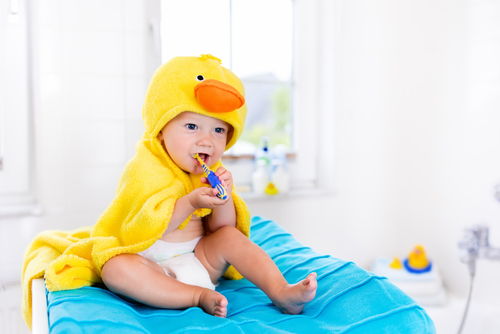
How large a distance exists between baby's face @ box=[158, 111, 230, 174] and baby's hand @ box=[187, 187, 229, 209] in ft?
0.36

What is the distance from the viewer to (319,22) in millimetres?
2047

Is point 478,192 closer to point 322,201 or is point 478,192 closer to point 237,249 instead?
point 322,201

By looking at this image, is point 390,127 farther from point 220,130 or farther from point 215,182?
point 215,182

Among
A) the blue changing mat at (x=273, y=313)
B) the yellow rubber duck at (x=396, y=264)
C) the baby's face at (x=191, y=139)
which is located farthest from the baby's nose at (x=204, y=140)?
the yellow rubber duck at (x=396, y=264)

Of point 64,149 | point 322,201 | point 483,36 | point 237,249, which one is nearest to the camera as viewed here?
point 237,249

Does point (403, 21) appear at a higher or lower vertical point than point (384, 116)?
higher

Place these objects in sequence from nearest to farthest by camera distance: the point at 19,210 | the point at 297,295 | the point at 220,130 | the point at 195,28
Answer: the point at 297,295, the point at 220,130, the point at 19,210, the point at 195,28

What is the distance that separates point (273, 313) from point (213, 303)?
12cm

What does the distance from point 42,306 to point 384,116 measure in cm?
152

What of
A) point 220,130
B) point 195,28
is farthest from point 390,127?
point 220,130

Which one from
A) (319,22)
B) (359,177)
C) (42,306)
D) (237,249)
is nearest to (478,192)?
(359,177)

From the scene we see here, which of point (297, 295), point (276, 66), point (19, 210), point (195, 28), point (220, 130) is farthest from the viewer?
point (276, 66)

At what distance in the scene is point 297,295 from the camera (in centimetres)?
97

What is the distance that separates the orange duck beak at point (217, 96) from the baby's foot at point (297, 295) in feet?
1.25
